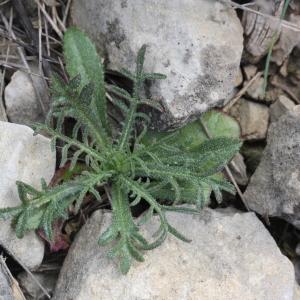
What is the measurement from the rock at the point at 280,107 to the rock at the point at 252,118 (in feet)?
0.12

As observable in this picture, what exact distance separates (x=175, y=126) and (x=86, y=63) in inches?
20.8

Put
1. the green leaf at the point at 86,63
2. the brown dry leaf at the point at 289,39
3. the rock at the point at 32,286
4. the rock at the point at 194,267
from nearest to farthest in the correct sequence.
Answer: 1. the rock at the point at 194,267
2. the rock at the point at 32,286
3. the green leaf at the point at 86,63
4. the brown dry leaf at the point at 289,39

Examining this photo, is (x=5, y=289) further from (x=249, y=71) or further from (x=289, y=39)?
(x=289, y=39)

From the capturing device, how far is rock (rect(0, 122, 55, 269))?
2.47m

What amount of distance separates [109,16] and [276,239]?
54.9 inches

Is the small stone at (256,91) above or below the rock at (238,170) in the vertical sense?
above

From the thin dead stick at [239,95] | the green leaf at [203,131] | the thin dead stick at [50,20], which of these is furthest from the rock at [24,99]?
the thin dead stick at [239,95]

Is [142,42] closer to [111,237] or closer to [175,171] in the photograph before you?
[175,171]

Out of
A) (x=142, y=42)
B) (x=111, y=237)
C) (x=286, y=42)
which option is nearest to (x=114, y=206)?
(x=111, y=237)

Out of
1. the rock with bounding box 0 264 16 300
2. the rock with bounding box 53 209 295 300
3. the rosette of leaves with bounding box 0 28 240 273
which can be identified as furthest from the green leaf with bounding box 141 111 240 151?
the rock with bounding box 0 264 16 300

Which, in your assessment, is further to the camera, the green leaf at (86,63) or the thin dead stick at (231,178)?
the thin dead stick at (231,178)

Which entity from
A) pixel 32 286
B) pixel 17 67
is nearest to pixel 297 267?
pixel 32 286

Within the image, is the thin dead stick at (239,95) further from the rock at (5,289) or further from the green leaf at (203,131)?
the rock at (5,289)

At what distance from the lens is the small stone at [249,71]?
2.95m
